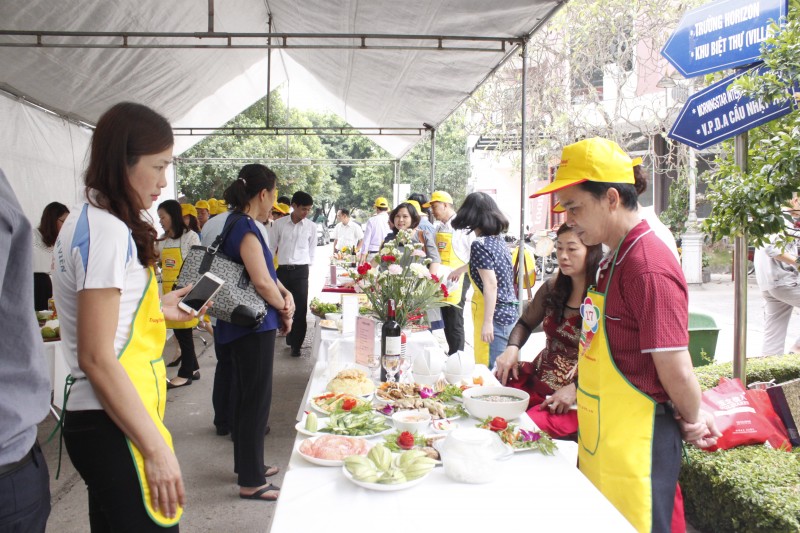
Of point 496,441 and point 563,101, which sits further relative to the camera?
point 563,101

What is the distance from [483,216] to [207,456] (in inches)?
94.7

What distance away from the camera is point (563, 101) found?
1345 centimetres

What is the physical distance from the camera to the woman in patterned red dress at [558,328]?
2525 mm

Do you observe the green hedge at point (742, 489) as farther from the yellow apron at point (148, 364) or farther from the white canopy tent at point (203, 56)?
the white canopy tent at point (203, 56)

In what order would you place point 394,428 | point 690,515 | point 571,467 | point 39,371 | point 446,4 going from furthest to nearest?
point 446,4, point 690,515, point 394,428, point 571,467, point 39,371

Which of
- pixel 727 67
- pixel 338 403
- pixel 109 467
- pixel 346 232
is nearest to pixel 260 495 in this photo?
pixel 338 403

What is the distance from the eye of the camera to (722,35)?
9.48ft

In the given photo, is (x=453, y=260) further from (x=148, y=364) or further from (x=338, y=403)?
(x=148, y=364)

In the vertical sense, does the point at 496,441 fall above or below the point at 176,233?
below

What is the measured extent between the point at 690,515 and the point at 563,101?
38.8ft

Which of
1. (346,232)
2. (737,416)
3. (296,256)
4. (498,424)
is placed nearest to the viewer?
(498,424)

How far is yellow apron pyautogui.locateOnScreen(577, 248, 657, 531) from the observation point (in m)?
1.72

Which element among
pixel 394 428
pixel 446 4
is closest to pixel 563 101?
pixel 446 4

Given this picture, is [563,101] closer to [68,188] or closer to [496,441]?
[68,188]
